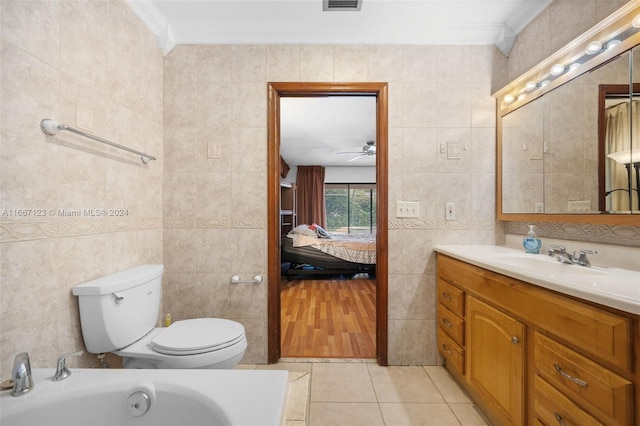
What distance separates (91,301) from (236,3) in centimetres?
186

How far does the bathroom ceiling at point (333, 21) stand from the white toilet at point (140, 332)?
5.36ft

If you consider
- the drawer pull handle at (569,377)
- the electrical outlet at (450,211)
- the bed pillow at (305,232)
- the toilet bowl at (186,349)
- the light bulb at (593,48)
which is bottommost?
the toilet bowl at (186,349)

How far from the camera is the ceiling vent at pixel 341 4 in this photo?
1738mm

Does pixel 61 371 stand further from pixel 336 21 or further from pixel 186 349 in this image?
pixel 336 21

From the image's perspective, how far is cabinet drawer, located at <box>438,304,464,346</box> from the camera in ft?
5.61

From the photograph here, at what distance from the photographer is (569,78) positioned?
1.53 metres

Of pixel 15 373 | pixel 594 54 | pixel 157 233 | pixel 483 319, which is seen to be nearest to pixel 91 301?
pixel 15 373

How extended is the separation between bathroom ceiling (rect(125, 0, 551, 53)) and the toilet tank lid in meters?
1.54

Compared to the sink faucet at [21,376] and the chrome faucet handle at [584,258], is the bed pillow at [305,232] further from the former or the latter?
the sink faucet at [21,376]

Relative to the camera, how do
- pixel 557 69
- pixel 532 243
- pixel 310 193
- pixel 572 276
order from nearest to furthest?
pixel 572 276 → pixel 557 69 → pixel 532 243 → pixel 310 193

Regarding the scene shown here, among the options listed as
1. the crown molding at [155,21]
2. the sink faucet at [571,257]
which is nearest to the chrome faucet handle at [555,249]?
the sink faucet at [571,257]

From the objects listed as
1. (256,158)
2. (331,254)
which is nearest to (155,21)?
(256,158)

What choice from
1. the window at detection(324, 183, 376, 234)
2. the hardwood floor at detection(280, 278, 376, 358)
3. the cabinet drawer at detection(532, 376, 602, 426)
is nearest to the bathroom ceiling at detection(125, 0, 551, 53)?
the cabinet drawer at detection(532, 376, 602, 426)

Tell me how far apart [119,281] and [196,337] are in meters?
0.46
